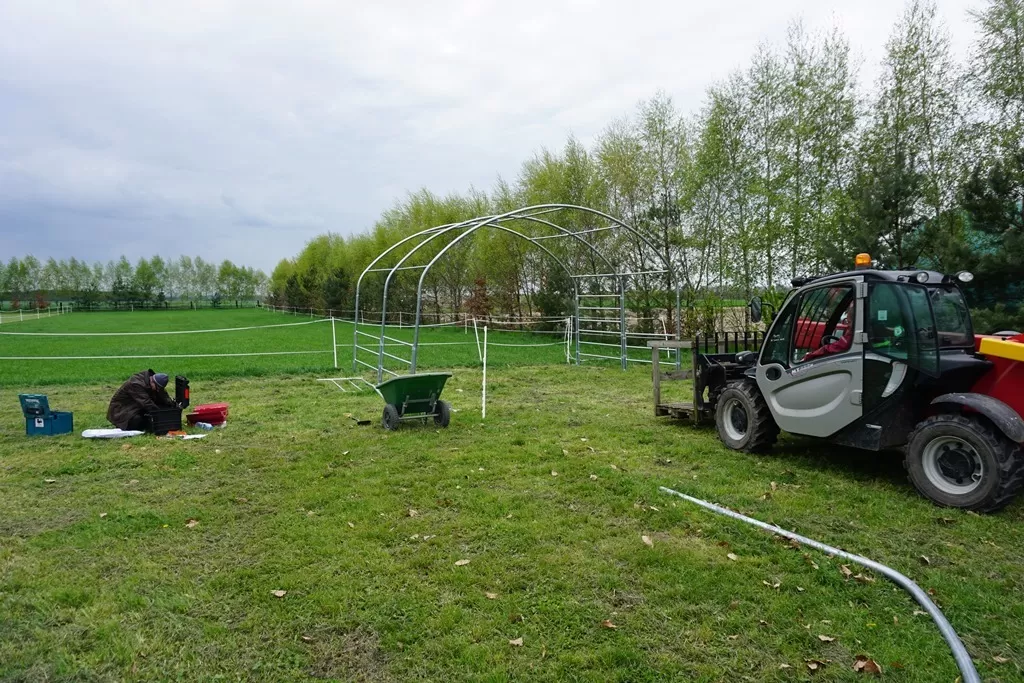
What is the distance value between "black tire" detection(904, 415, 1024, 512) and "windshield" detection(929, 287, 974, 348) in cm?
77

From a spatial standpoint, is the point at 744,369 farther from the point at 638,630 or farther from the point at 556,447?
the point at 638,630

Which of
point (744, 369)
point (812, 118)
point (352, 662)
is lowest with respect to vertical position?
point (352, 662)

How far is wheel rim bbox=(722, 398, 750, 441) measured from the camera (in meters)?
6.43

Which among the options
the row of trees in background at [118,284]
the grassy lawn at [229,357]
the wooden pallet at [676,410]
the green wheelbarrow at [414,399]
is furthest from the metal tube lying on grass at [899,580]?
the row of trees in background at [118,284]

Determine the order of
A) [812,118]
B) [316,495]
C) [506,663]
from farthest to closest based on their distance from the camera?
[812,118] < [316,495] < [506,663]

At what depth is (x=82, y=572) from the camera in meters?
3.65

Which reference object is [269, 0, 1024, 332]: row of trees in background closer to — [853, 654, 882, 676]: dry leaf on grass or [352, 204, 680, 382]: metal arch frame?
[352, 204, 680, 382]: metal arch frame

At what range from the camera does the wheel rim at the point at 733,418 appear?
6.43m

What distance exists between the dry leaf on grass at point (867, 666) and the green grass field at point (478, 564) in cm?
4

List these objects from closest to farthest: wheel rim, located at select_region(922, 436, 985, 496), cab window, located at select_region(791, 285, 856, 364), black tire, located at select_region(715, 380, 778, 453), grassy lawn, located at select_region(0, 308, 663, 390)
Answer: wheel rim, located at select_region(922, 436, 985, 496) → cab window, located at select_region(791, 285, 856, 364) → black tire, located at select_region(715, 380, 778, 453) → grassy lawn, located at select_region(0, 308, 663, 390)

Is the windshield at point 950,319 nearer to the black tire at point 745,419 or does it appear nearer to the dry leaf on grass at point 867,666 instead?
the black tire at point 745,419

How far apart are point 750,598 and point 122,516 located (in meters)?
4.46

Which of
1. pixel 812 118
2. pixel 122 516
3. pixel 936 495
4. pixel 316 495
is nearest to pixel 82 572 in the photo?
pixel 122 516

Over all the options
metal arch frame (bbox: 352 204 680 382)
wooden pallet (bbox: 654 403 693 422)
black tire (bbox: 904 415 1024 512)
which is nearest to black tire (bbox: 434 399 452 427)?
metal arch frame (bbox: 352 204 680 382)
